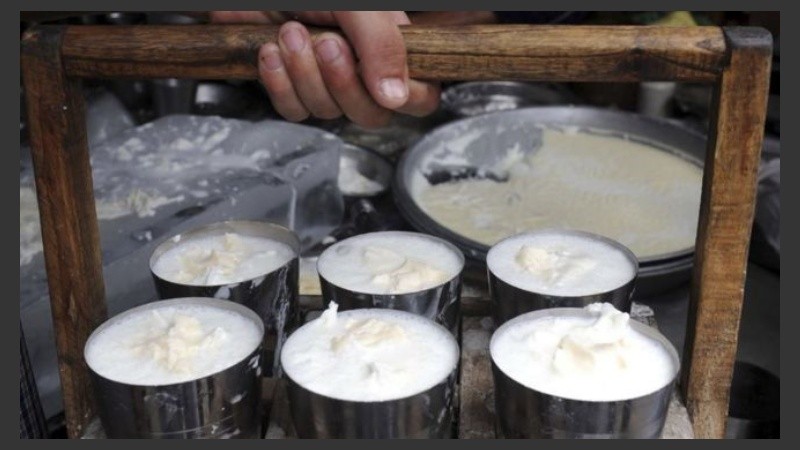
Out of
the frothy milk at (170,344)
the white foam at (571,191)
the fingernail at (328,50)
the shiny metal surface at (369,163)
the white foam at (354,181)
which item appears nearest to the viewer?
the frothy milk at (170,344)

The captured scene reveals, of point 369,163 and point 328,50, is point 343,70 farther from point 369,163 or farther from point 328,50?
point 369,163

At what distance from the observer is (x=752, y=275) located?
2957 millimetres

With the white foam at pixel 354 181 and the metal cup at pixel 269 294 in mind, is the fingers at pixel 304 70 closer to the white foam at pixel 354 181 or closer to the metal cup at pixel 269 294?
the metal cup at pixel 269 294

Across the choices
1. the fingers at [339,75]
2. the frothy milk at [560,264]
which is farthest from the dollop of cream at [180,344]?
the frothy milk at [560,264]

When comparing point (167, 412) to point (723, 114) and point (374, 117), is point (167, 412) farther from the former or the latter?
point (723, 114)

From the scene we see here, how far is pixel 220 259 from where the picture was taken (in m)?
1.85

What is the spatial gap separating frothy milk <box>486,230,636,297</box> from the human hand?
14.4 inches

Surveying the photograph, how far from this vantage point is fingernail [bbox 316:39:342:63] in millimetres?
1588

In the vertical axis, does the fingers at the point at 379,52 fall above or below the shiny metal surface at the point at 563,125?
above

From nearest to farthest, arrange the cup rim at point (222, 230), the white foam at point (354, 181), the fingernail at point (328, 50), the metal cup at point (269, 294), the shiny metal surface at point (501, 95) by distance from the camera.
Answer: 1. the fingernail at point (328, 50)
2. the metal cup at point (269, 294)
3. the cup rim at point (222, 230)
4. the white foam at point (354, 181)
5. the shiny metal surface at point (501, 95)

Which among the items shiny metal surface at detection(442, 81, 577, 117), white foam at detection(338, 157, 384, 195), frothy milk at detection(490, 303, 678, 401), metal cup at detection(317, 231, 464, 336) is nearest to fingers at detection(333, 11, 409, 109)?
metal cup at detection(317, 231, 464, 336)

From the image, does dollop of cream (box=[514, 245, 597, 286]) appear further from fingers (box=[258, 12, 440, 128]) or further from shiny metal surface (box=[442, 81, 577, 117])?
shiny metal surface (box=[442, 81, 577, 117])

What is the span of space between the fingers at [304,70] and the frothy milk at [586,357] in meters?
0.58

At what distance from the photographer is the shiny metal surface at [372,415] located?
4.33 feet
